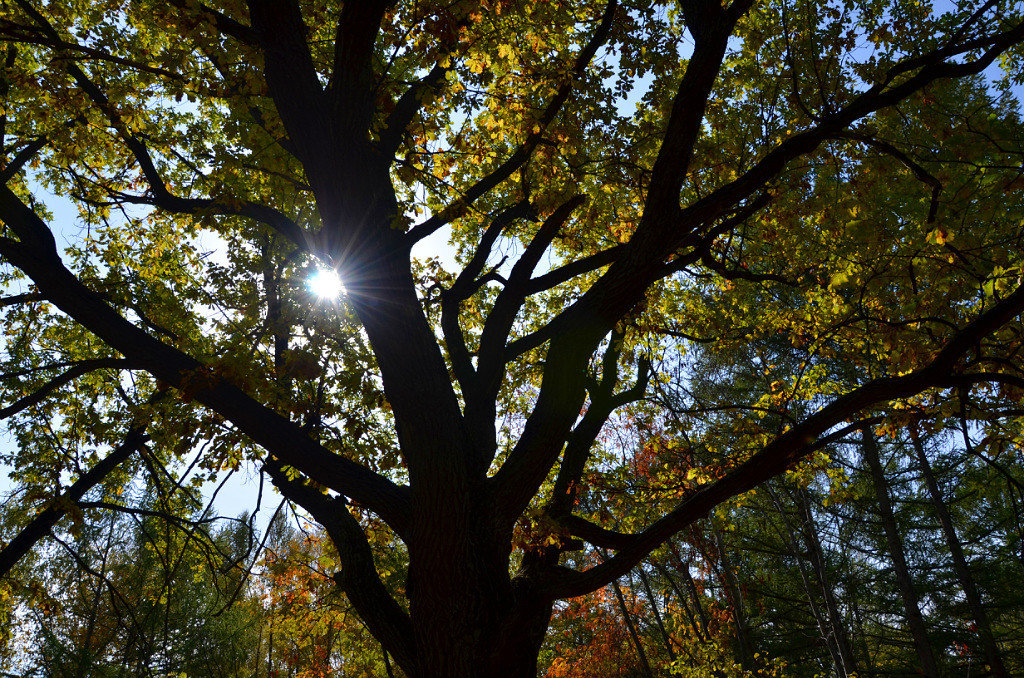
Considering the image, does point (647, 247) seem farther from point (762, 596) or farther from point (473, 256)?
point (762, 596)

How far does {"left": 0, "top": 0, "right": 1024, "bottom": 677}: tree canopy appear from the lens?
378 cm

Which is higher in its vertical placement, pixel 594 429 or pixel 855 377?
pixel 855 377

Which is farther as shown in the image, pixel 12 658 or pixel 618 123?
pixel 12 658

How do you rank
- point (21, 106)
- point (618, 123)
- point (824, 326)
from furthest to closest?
point (824, 326) < point (21, 106) < point (618, 123)

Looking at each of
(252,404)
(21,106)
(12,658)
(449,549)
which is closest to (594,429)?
(449,549)

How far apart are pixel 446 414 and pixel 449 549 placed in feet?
3.02

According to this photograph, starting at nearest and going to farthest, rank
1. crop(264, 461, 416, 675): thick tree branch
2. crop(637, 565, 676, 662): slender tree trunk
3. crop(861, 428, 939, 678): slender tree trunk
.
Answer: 1. crop(264, 461, 416, 675): thick tree branch
2. crop(861, 428, 939, 678): slender tree trunk
3. crop(637, 565, 676, 662): slender tree trunk

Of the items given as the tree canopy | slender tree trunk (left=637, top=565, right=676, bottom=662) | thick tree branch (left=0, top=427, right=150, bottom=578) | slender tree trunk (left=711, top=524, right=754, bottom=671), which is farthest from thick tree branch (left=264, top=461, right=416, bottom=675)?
slender tree trunk (left=637, top=565, right=676, bottom=662)

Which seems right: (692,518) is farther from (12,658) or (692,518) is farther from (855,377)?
(12,658)

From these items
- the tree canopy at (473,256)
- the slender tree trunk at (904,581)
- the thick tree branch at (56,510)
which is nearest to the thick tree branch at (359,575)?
the tree canopy at (473,256)

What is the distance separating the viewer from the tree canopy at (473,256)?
378cm

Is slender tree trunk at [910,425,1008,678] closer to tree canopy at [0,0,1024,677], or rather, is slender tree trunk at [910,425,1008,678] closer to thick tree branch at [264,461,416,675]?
tree canopy at [0,0,1024,677]

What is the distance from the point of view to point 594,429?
4.77m

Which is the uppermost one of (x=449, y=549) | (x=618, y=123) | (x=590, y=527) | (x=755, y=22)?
(x=755, y=22)
